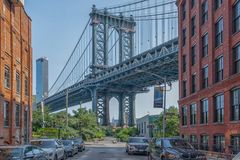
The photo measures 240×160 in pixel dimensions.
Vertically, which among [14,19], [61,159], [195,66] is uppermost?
[14,19]

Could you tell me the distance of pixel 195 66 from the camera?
1673 inches

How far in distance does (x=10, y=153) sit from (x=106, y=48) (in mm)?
86208

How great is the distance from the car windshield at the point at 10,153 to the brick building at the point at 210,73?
16.3 meters

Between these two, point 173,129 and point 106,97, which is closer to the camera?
point 173,129

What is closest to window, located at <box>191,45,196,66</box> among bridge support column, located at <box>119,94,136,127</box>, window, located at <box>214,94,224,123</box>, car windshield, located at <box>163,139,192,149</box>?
window, located at <box>214,94,224,123</box>

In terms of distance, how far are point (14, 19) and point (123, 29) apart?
67.1m

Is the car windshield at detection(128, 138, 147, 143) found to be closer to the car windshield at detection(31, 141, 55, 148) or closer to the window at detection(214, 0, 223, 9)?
the window at detection(214, 0, 223, 9)

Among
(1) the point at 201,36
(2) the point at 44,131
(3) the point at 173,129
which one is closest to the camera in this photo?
(1) the point at 201,36

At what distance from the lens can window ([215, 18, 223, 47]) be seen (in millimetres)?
35125

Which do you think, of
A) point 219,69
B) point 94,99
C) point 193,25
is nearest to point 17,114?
point 219,69

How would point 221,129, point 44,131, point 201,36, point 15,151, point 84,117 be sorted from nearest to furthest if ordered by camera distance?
point 15,151, point 221,129, point 201,36, point 44,131, point 84,117

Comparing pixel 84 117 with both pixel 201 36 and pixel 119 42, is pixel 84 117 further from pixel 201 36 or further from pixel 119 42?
pixel 201 36

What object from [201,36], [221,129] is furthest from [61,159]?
[201,36]

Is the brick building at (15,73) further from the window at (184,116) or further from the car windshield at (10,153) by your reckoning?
the car windshield at (10,153)
